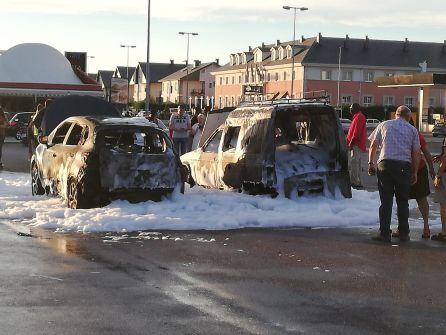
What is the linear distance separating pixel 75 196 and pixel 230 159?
2959mm

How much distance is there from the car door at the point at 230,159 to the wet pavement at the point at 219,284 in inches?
124

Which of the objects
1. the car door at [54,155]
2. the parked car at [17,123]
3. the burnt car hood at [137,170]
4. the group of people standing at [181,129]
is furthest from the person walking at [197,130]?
the parked car at [17,123]

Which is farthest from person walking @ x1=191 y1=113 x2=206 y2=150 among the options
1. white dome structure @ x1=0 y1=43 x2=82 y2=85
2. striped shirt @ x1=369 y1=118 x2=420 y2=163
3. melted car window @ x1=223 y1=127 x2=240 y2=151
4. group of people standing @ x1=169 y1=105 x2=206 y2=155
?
white dome structure @ x1=0 y1=43 x2=82 y2=85

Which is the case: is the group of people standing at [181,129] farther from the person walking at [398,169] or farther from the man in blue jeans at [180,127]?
the person walking at [398,169]

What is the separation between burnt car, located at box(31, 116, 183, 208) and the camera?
1296 cm

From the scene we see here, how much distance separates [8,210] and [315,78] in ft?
315

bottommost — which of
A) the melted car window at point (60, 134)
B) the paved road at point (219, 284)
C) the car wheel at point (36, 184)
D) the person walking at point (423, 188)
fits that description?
the paved road at point (219, 284)

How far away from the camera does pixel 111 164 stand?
1301cm

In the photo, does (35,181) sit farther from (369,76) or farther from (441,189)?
(369,76)

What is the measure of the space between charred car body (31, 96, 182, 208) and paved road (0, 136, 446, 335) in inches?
70.4

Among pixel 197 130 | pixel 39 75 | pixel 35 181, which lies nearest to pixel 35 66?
pixel 39 75

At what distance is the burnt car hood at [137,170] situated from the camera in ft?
42.6

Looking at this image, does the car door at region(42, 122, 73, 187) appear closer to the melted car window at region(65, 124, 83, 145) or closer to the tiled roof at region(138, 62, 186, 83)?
the melted car window at region(65, 124, 83, 145)

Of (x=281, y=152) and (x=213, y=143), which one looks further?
(x=213, y=143)
